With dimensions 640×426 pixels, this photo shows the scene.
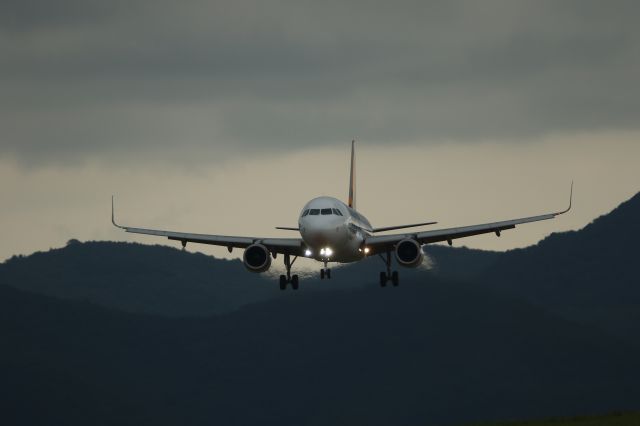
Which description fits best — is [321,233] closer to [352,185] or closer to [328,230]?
[328,230]

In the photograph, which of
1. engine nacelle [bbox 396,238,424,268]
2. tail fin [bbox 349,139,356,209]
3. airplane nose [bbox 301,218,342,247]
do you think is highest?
tail fin [bbox 349,139,356,209]

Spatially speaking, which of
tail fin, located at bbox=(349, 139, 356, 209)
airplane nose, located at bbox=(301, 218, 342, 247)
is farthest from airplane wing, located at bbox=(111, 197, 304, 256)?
tail fin, located at bbox=(349, 139, 356, 209)

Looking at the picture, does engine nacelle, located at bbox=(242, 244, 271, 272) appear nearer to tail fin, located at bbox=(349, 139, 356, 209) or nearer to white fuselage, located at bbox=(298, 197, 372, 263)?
white fuselage, located at bbox=(298, 197, 372, 263)

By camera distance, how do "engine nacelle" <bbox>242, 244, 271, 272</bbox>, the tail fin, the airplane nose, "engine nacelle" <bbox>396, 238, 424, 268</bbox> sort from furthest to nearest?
the tail fin, "engine nacelle" <bbox>242, 244, 271, 272</bbox>, "engine nacelle" <bbox>396, 238, 424, 268</bbox>, the airplane nose

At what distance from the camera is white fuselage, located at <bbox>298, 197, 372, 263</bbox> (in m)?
78.3

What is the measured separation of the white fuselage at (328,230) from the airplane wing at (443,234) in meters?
3.32

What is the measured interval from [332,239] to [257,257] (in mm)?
8517

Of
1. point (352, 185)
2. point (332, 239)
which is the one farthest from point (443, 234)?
A: point (352, 185)

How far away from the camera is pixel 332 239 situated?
78.8 meters

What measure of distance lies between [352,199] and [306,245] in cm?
3626

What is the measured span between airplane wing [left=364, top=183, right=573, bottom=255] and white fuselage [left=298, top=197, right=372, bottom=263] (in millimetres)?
3323

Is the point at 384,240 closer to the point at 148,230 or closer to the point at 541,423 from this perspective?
the point at 148,230

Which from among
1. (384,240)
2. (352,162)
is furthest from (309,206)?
(352,162)

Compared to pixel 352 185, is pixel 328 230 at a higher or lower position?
lower
